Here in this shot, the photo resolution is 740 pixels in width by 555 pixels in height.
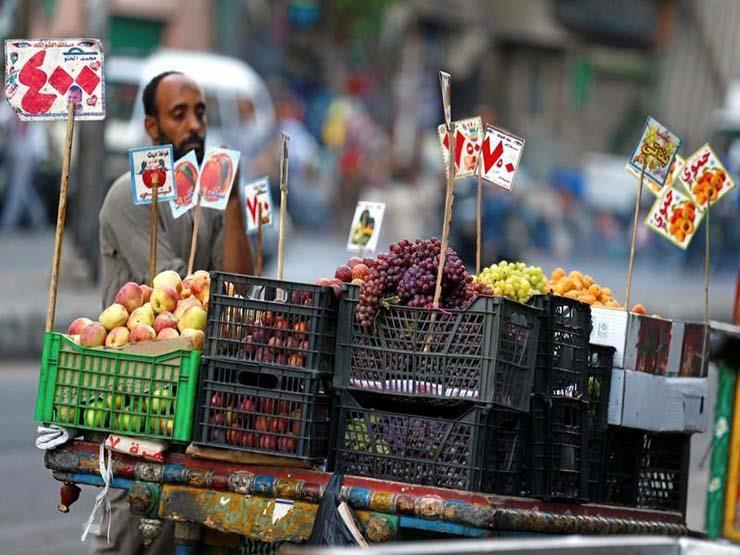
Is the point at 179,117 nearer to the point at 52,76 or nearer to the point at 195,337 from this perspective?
the point at 52,76

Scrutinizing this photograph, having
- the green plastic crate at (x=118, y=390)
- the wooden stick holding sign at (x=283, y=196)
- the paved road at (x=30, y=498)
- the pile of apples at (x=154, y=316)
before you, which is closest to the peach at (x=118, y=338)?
the pile of apples at (x=154, y=316)

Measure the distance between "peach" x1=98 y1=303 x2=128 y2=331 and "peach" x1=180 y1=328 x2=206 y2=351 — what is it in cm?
29

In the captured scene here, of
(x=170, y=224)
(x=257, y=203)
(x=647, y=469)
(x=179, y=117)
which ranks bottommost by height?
(x=647, y=469)

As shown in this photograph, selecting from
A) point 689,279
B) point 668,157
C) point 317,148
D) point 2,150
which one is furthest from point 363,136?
point 668,157

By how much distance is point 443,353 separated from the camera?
4801mm

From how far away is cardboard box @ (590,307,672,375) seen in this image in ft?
18.5

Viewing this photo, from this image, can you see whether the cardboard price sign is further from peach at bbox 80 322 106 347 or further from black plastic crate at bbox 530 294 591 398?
peach at bbox 80 322 106 347

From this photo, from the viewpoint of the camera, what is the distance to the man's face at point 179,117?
6625 mm

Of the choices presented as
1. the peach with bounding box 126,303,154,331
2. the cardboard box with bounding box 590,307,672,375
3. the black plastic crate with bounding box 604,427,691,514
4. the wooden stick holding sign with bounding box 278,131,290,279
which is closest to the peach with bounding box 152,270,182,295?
the peach with bounding box 126,303,154,331

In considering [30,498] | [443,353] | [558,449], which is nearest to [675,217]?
[558,449]

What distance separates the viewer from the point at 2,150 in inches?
872

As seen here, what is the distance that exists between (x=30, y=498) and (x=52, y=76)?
4362mm

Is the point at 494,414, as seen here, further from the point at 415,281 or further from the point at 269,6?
the point at 269,6

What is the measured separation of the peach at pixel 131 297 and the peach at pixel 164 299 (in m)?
0.08
